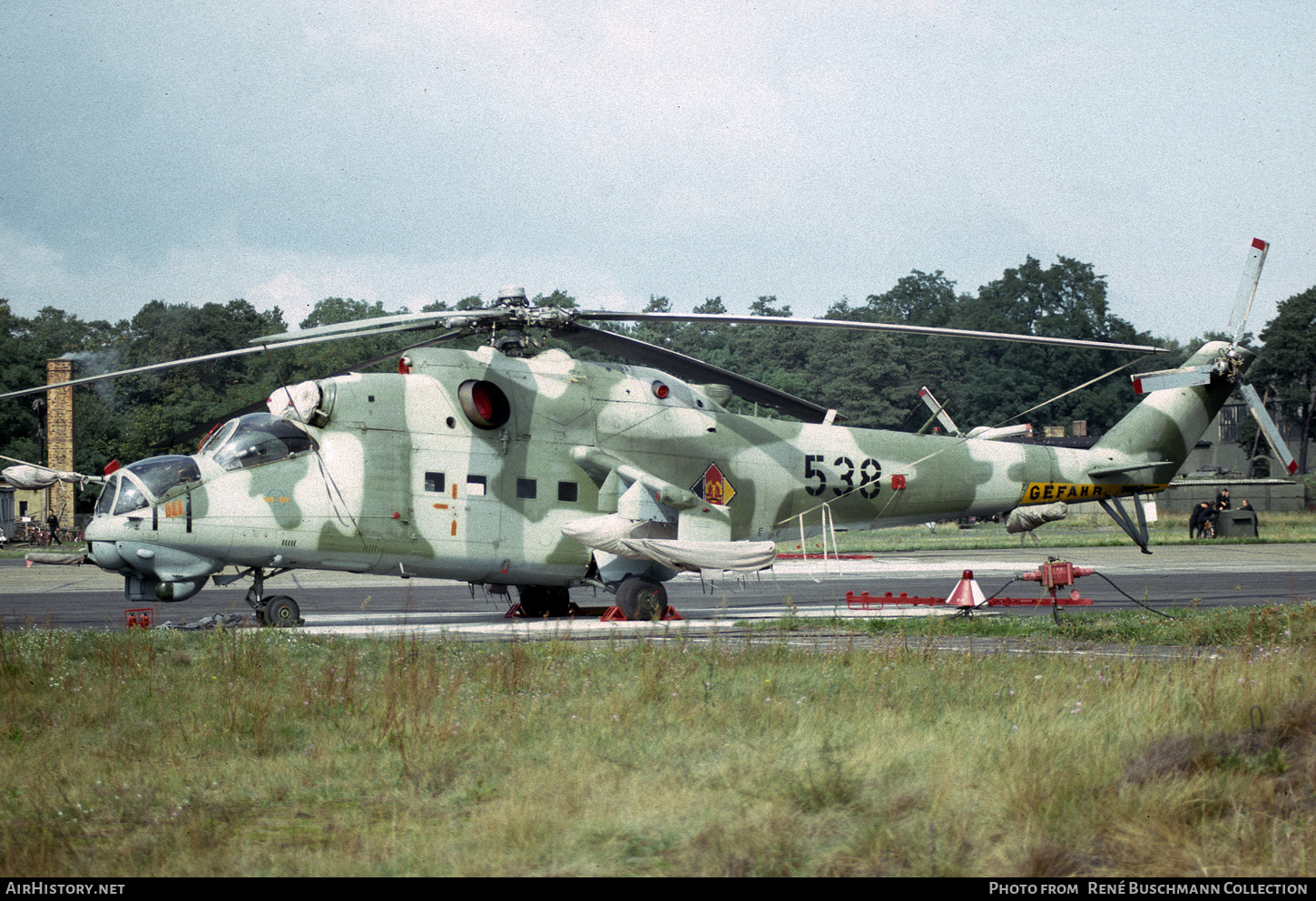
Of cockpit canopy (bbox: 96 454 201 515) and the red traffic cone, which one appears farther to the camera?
the red traffic cone

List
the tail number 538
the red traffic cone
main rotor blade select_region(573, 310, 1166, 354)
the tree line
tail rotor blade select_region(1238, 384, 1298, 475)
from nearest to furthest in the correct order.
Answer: main rotor blade select_region(573, 310, 1166, 354) < the red traffic cone < tail rotor blade select_region(1238, 384, 1298, 475) < the tail number 538 < the tree line

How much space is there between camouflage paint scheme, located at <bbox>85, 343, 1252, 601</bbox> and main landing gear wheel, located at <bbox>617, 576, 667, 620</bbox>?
0.34 meters

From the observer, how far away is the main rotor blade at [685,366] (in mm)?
15039

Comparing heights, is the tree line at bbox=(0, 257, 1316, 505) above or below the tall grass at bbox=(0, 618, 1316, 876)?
above

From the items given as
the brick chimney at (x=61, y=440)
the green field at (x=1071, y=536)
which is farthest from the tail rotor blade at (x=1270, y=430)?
the brick chimney at (x=61, y=440)

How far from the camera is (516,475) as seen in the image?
15.7 meters

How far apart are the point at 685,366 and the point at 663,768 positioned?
32.3 ft

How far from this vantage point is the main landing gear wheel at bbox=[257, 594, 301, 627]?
592 inches

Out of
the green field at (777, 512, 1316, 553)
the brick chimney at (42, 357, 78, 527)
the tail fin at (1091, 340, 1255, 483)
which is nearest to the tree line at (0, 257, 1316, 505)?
the brick chimney at (42, 357, 78, 527)

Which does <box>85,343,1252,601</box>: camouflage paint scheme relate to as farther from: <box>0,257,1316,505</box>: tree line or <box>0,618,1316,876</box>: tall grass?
<box>0,257,1316,505</box>: tree line

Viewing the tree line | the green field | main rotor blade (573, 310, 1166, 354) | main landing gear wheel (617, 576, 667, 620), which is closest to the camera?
main rotor blade (573, 310, 1166, 354)

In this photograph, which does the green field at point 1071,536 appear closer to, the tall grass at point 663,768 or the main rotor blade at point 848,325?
the main rotor blade at point 848,325

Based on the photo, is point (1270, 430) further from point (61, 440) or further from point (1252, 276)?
point (61, 440)

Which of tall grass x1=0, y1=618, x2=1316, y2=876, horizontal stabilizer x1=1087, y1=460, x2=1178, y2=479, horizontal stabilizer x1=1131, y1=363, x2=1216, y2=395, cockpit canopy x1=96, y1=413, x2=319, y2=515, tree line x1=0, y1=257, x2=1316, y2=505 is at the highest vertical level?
tree line x1=0, y1=257, x2=1316, y2=505
